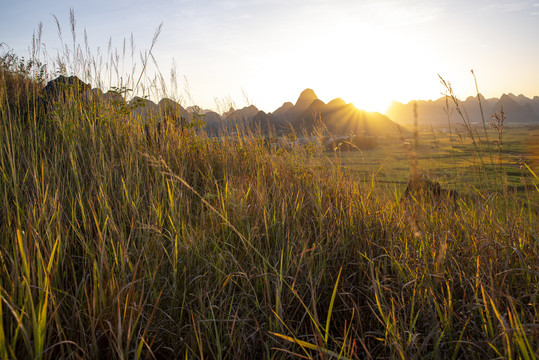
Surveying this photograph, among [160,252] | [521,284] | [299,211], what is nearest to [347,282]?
[299,211]

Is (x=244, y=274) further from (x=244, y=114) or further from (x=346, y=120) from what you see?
(x=346, y=120)

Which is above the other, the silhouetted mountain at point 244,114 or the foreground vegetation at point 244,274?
the silhouetted mountain at point 244,114

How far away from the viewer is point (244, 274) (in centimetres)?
135

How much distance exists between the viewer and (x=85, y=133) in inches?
115

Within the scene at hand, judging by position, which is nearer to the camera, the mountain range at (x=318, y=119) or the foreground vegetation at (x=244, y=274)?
the foreground vegetation at (x=244, y=274)

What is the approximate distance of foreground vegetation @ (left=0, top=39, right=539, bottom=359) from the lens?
1.12 meters

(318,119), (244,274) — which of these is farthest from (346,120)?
(244,274)

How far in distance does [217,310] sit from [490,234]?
170cm

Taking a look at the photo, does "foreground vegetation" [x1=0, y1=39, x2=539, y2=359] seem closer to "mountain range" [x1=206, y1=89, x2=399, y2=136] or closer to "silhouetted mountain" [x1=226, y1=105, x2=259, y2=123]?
"mountain range" [x1=206, y1=89, x2=399, y2=136]

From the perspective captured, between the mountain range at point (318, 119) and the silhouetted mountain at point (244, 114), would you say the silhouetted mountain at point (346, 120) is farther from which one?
the silhouetted mountain at point (244, 114)

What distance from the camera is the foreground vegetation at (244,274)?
3.68ft

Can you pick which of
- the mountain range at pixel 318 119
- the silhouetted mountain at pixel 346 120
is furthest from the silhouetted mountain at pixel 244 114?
the silhouetted mountain at pixel 346 120

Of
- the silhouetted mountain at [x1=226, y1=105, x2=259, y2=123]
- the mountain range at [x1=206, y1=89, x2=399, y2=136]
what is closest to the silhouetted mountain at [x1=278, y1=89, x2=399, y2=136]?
the mountain range at [x1=206, y1=89, x2=399, y2=136]

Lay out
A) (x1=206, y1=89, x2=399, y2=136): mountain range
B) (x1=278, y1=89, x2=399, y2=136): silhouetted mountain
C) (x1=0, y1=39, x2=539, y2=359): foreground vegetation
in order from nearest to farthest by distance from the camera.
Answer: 1. (x1=0, y1=39, x2=539, y2=359): foreground vegetation
2. (x1=206, y1=89, x2=399, y2=136): mountain range
3. (x1=278, y1=89, x2=399, y2=136): silhouetted mountain
